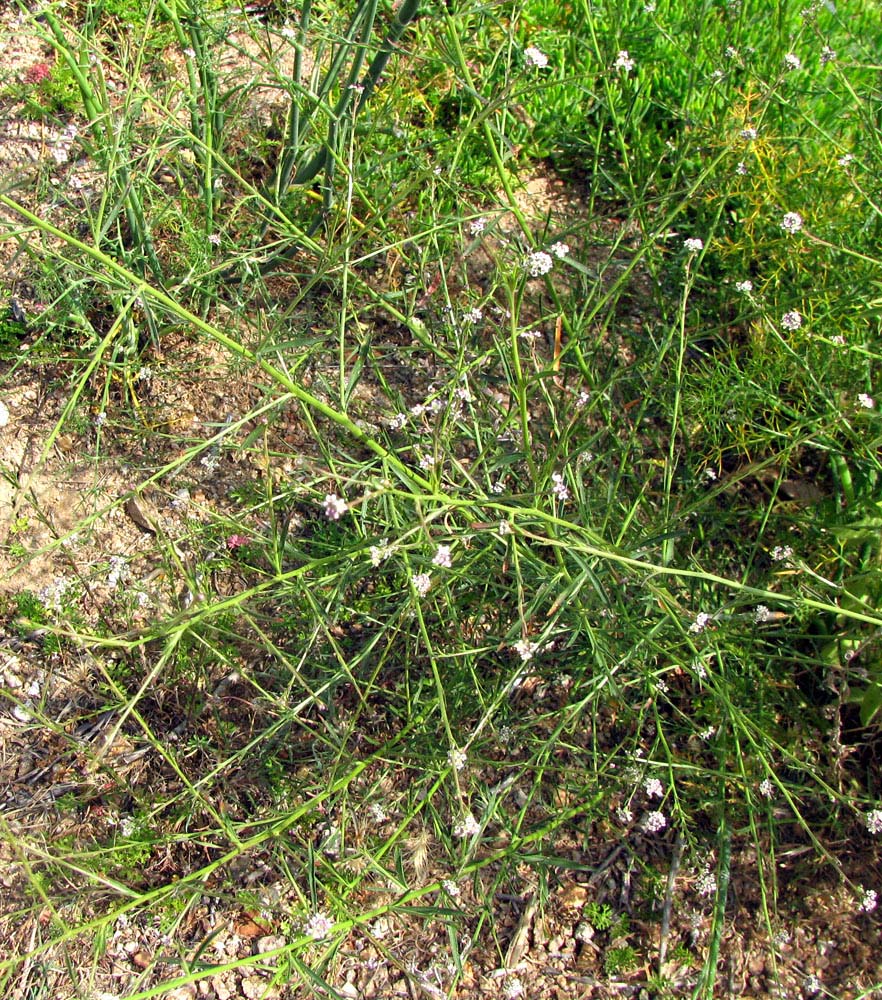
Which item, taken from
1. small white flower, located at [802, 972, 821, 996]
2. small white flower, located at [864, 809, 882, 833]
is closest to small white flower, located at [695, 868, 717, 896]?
small white flower, located at [802, 972, 821, 996]

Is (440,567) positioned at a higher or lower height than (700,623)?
higher

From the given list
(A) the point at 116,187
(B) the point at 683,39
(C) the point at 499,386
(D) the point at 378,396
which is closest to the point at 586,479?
(C) the point at 499,386

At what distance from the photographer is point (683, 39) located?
352 centimetres

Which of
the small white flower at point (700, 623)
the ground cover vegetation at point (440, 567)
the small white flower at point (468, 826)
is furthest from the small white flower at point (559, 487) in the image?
the small white flower at point (468, 826)

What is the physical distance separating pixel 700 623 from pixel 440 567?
0.64 meters

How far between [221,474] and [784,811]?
6.92 feet

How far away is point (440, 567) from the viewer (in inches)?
77.4

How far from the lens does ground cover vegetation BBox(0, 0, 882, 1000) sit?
2152 millimetres

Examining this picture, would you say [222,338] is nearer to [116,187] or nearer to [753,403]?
[116,187]

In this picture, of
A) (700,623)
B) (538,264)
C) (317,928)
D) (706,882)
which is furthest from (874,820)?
(538,264)

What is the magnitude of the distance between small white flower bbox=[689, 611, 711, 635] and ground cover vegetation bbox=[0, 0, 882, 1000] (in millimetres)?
23

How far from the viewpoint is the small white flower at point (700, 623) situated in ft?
6.72

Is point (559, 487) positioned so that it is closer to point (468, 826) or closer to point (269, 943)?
point (468, 826)

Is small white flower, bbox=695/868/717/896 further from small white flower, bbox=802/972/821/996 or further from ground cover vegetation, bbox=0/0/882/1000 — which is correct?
small white flower, bbox=802/972/821/996
